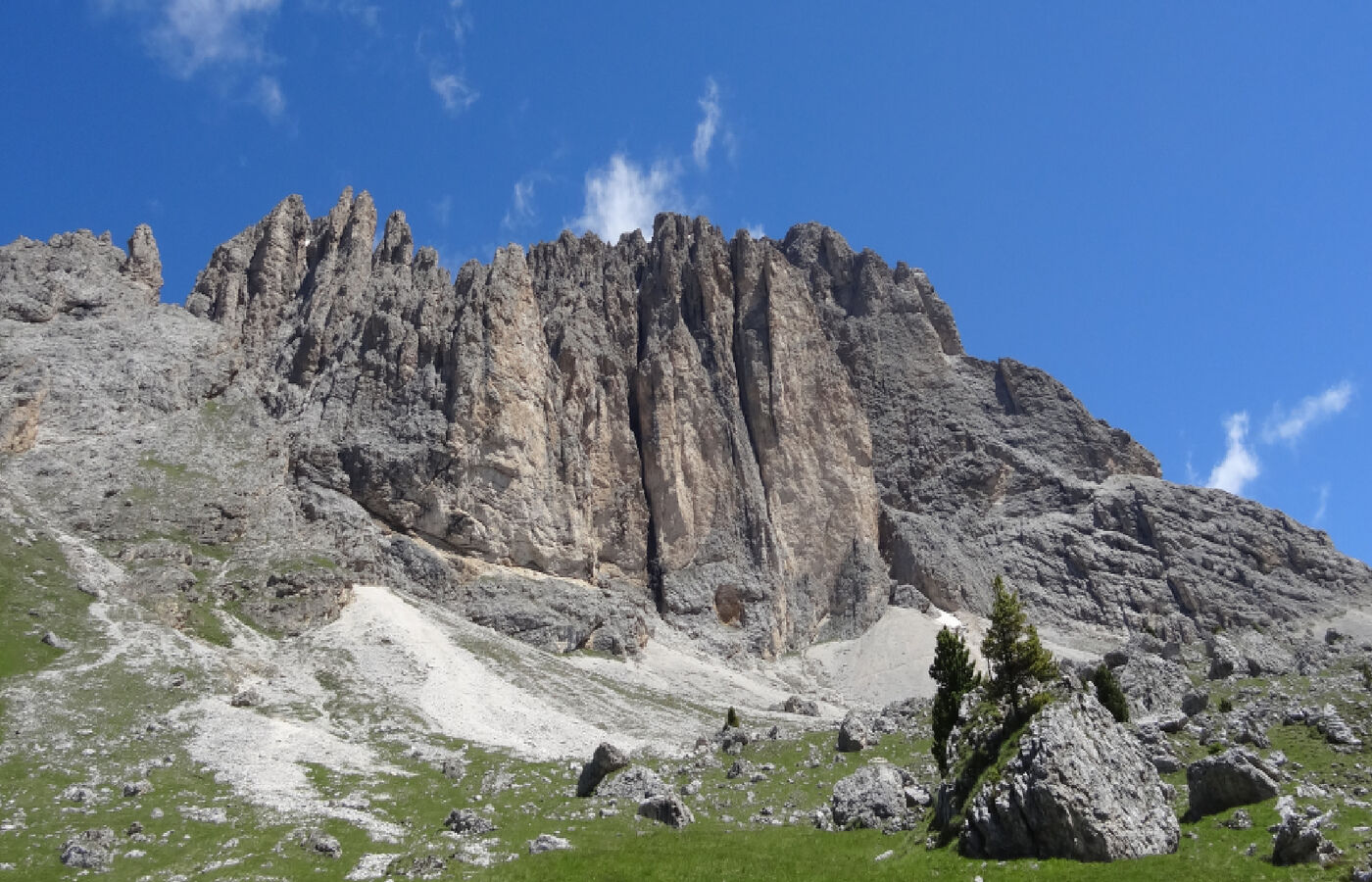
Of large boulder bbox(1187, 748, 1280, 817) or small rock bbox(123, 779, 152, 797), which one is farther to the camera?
small rock bbox(123, 779, 152, 797)

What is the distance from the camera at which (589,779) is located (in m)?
47.4

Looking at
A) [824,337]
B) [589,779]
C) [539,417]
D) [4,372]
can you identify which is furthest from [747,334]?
[589,779]

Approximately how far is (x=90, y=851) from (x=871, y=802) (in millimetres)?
30095

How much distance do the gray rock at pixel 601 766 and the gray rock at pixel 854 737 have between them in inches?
556

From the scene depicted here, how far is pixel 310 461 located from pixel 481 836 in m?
85.3

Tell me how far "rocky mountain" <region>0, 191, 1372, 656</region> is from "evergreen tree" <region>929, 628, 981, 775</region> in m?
60.6

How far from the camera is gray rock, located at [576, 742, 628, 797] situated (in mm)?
47219

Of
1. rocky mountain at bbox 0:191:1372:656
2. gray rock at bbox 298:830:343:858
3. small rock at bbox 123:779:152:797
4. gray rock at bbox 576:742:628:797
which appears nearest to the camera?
gray rock at bbox 298:830:343:858

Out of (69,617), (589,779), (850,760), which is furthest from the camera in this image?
(69,617)

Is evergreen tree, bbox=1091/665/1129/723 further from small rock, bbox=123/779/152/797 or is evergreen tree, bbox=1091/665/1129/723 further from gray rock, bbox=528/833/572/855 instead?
small rock, bbox=123/779/152/797

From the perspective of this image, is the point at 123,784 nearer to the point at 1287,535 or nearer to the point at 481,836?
the point at 481,836

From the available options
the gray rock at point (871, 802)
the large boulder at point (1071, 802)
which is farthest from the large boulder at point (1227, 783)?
the gray rock at point (871, 802)

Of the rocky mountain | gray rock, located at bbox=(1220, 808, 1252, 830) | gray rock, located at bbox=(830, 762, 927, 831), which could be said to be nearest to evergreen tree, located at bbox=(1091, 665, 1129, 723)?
gray rock, located at bbox=(830, 762, 927, 831)

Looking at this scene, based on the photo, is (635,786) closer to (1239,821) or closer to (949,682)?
(949,682)
